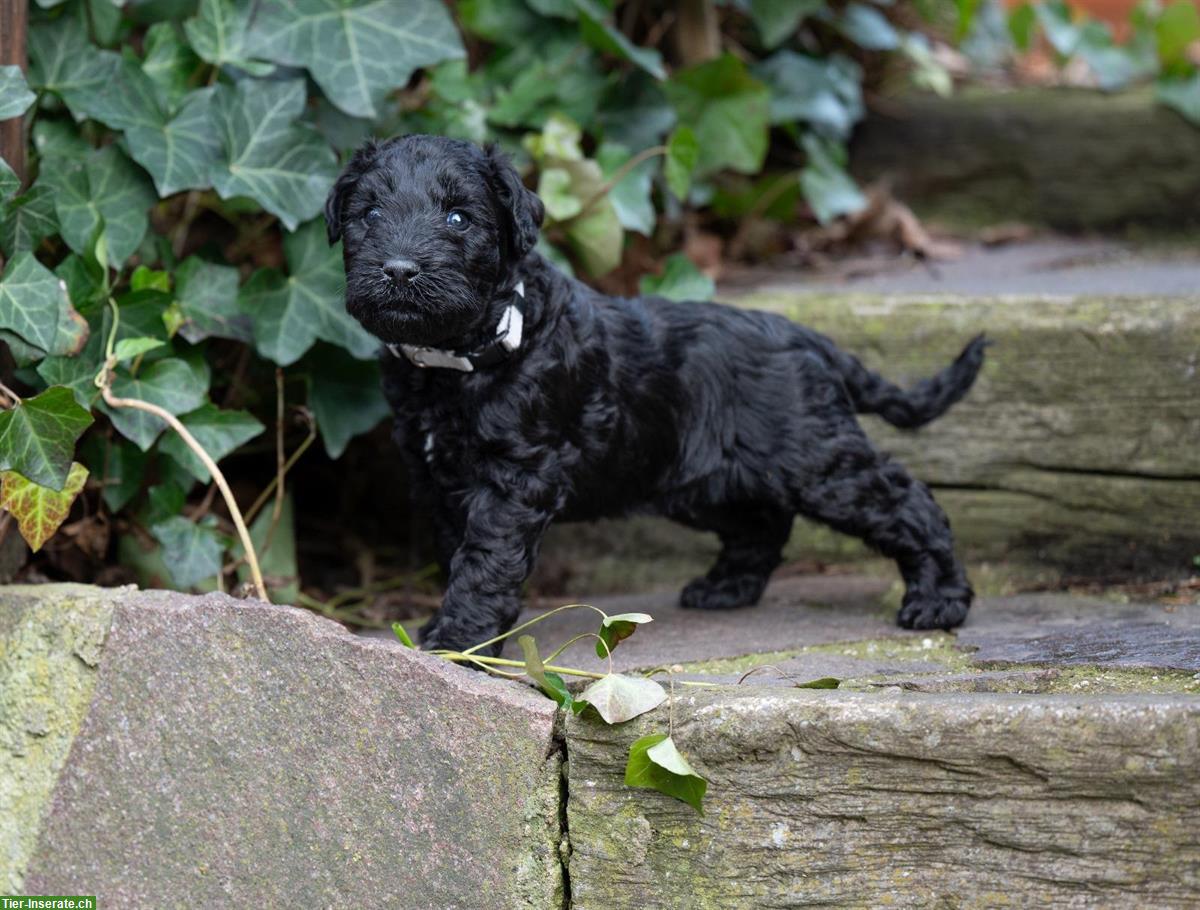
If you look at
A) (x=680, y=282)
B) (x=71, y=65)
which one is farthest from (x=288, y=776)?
(x=680, y=282)

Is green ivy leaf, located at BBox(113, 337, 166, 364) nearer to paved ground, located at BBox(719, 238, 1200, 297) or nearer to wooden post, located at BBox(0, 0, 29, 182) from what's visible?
wooden post, located at BBox(0, 0, 29, 182)

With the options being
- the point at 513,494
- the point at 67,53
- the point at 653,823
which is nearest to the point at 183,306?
the point at 67,53

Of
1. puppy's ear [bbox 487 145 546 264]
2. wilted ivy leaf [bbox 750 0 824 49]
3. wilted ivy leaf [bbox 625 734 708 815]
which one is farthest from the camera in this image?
wilted ivy leaf [bbox 750 0 824 49]

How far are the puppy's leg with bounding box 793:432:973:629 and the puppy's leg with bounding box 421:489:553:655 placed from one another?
0.81 meters

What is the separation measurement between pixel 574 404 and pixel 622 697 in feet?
2.80

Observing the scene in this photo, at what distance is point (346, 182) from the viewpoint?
10.0 feet

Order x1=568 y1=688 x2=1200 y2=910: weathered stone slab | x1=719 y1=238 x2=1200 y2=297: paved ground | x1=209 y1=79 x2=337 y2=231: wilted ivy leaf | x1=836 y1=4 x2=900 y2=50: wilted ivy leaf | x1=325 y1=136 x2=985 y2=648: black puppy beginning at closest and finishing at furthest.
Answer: x1=568 y1=688 x2=1200 y2=910: weathered stone slab < x1=325 y1=136 x2=985 y2=648: black puppy < x1=209 y1=79 x2=337 y2=231: wilted ivy leaf < x1=719 y1=238 x2=1200 y2=297: paved ground < x1=836 y1=4 x2=900 y2=50: wilted ivy leaf

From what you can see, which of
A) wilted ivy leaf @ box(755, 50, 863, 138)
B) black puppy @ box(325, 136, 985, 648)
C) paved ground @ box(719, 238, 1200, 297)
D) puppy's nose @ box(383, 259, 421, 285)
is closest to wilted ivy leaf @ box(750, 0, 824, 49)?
wilted ivy leaf @ box(755, 50, 863, 138)

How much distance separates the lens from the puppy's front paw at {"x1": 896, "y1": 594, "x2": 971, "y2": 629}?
3.41 meters

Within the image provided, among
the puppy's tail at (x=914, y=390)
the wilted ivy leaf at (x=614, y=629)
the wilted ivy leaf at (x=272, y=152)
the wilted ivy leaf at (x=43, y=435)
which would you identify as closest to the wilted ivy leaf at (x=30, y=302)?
the wilted ivy leaf at (x=43, y=435)

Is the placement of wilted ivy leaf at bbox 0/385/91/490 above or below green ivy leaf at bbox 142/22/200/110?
below

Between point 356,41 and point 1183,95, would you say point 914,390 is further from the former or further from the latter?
point 1183,95

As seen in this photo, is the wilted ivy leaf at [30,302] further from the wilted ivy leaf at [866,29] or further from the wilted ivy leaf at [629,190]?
the wilted ivy leaf at [866,29]

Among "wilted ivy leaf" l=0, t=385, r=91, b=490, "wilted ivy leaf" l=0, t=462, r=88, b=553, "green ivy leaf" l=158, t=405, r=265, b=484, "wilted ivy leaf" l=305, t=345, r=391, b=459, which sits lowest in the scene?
"wilted ivy leaf" l=305, t=345, r=391, b=459
